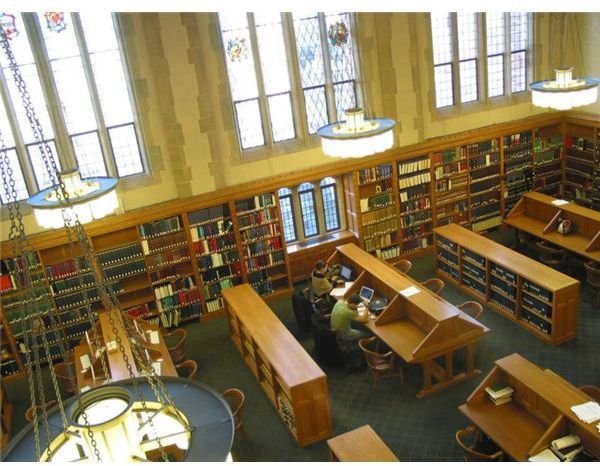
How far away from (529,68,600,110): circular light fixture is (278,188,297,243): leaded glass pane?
4.54m

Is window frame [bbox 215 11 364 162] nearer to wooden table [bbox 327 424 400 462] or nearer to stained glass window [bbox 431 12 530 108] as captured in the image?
stained glass window [bbox 431 12 530 108]

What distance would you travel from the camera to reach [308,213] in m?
10.9

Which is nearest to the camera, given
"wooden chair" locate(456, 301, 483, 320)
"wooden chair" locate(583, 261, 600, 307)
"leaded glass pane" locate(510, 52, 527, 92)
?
"wooden chair" locate(456, 301, 483, 320)

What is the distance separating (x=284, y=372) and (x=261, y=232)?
3817 millimetres

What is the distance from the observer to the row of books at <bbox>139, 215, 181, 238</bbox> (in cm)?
936

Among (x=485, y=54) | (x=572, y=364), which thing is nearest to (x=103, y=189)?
(x=572, y=364)

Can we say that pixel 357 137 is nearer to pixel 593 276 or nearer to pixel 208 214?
pixel 208 214

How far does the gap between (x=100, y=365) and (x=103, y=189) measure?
3261 mm

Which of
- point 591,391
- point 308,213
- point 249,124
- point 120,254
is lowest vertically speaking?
point 591,391

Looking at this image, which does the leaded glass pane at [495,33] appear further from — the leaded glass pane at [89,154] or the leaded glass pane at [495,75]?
the leaded glass pane at [89,154]

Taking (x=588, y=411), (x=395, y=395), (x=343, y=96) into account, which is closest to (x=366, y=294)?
(x=395, y=395)

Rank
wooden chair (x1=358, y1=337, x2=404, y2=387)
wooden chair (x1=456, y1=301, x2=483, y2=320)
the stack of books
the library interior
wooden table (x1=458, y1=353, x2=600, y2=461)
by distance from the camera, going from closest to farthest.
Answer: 1. wooden table (x1=458, y1=353, x2=600, y2=461)
2. the stack of books
3. the library interior
4. wooden chair (x1=358, y1=337, x2=404, y2=387)
5. wooden chair (x1=456, y1=301, x2=483, y2=320)

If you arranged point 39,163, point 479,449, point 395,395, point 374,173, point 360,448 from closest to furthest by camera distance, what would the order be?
point 360,448 < point 479,449 < point 395,395 < point 39,163 < point 374,173

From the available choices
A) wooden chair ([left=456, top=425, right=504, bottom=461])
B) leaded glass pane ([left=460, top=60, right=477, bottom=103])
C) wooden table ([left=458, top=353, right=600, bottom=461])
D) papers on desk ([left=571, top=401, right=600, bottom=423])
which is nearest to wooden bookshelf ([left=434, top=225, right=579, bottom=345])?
A: wooden table ([left=458, top=353, right=600, bottom=461])
